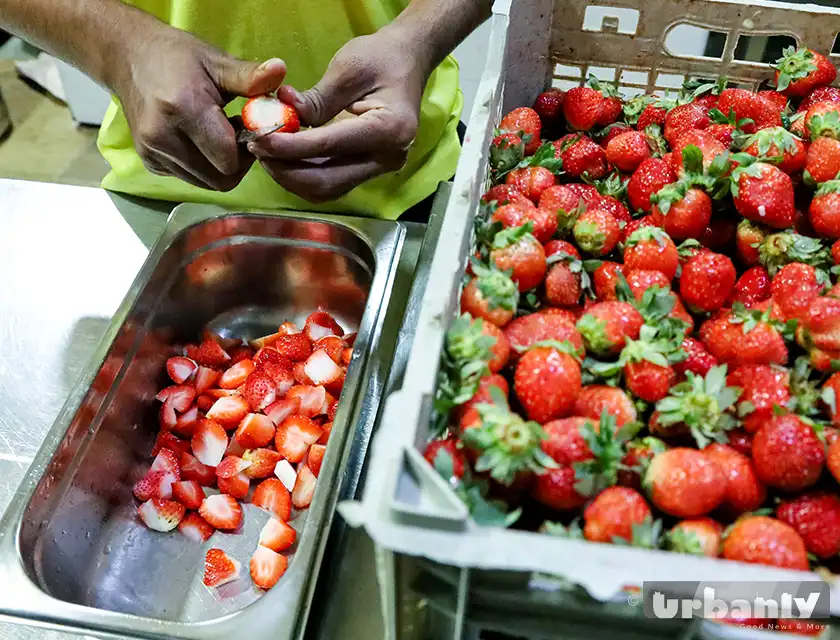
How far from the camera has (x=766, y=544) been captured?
0.71 meters

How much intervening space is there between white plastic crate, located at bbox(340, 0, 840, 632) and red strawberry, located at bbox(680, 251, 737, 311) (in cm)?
30

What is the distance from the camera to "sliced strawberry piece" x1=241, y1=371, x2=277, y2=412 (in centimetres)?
135

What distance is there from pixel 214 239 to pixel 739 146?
97 centimetres

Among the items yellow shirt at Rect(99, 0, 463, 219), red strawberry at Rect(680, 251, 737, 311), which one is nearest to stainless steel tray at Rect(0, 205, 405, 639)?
yellow shirt at Rect(99, 0, 463, 219)

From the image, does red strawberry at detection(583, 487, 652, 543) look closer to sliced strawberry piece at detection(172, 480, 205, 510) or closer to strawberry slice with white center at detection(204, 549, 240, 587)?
strawberry slice with white center at detection(204, 549, 240, 587)

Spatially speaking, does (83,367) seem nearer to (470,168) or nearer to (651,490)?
(470,168)

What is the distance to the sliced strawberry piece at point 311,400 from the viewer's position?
132 centimetres

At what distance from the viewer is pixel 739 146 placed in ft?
3.82

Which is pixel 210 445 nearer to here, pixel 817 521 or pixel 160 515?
pixel 160 515

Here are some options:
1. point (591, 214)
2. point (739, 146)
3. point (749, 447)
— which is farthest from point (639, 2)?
point (749, 447)

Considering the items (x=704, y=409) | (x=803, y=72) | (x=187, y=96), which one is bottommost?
(x=704, y=409)

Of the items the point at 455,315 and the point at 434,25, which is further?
the point at 434,25

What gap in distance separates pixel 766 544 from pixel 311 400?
31.8 inches

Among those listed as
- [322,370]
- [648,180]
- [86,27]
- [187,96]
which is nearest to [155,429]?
[322,370]
